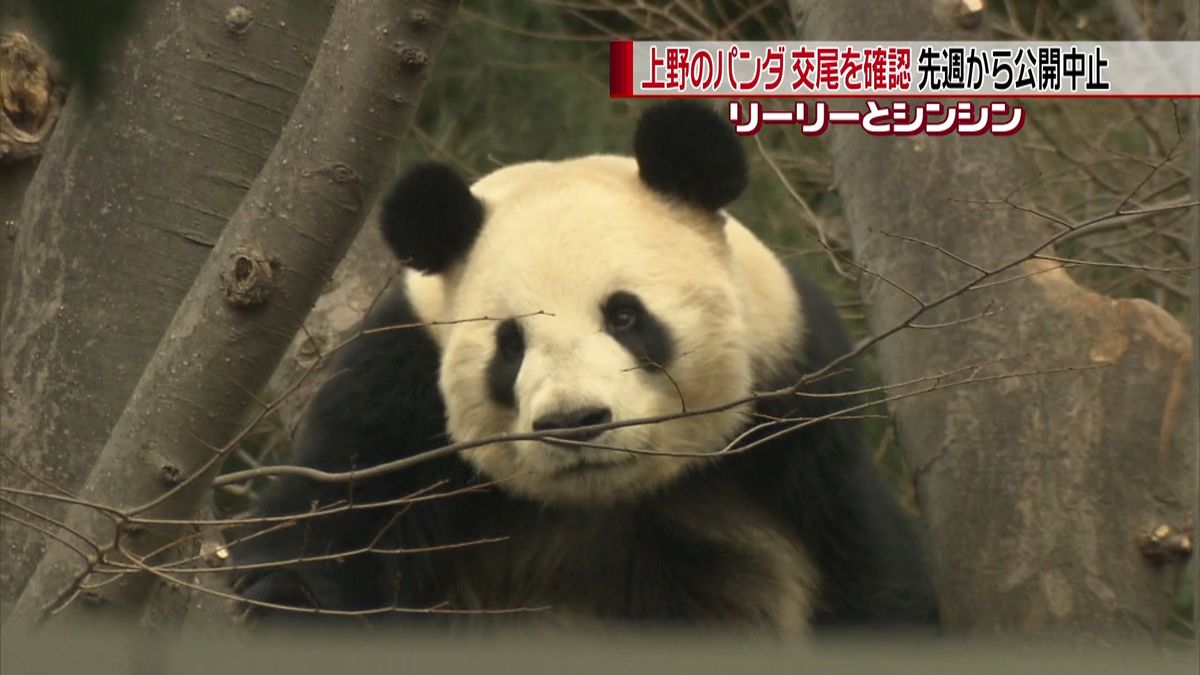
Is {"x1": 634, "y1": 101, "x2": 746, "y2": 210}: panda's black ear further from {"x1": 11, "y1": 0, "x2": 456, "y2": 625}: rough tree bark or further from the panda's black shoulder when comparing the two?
{"x1": 11, "y1": 0, "x2": 456, "y2": 625}: rough tree bark

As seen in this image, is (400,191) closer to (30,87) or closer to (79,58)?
(30,87)

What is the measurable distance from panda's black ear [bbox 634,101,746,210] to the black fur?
0.38 metres

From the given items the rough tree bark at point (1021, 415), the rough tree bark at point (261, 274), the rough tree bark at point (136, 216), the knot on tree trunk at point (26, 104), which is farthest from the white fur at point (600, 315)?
the knot on tree trunk at point (26, 104)

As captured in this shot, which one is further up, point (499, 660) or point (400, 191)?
point (400, 191)

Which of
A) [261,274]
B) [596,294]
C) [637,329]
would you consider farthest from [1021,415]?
[261,274]

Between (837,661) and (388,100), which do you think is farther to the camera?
(388,100)

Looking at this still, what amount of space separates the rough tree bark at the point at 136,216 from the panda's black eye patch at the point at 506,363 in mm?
607

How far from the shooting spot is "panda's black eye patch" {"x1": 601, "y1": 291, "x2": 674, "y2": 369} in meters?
3.39

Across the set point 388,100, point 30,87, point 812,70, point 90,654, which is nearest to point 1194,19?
point 812,70

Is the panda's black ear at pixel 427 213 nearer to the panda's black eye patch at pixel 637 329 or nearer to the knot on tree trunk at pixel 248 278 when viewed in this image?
the panda's black eye patch at pixel 637 329

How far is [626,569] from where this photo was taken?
3.73 metres

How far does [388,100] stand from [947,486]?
1.61 m

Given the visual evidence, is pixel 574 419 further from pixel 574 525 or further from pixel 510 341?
pixel 574 525

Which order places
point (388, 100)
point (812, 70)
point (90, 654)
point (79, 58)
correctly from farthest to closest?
point (812, 70)
point (388, 100)
point (90, 654)
point (79, 58)
